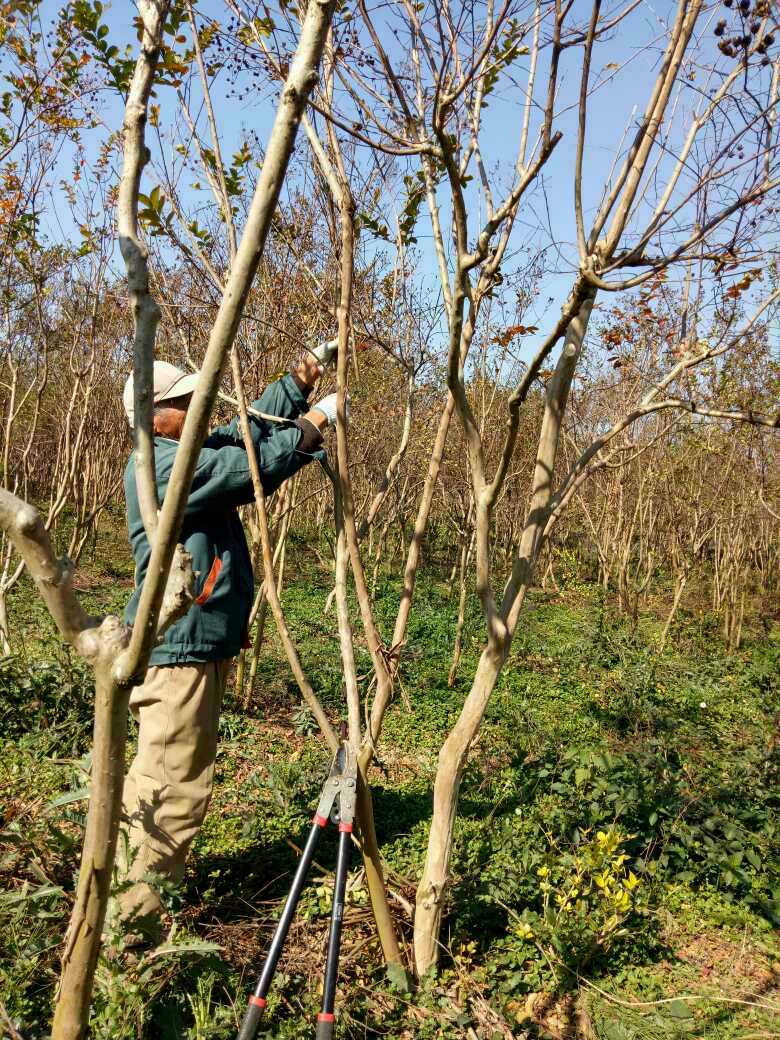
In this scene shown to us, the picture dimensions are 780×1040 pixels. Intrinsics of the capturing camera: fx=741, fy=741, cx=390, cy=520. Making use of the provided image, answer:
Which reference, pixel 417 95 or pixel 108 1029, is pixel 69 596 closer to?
pixel 108 1029

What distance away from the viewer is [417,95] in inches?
102

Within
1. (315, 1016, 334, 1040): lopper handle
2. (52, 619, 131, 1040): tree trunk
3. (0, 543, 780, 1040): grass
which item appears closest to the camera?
(52, 619, 131, 1040): tree trunk

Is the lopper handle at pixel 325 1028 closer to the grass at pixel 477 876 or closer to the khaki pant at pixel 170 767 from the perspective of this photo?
the grass at pixel 477 876

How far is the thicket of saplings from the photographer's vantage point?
91.0 inches

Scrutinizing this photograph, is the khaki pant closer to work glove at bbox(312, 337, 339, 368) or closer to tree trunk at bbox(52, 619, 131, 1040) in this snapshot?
tree trunk at bbox(52, 619, 131, 1040)

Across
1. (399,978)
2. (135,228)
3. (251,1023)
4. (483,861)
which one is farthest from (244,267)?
(483,861)

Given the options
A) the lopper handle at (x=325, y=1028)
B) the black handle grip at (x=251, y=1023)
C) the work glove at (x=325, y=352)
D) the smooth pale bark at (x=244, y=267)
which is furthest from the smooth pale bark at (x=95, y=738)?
the work glove at (x=325, y=352)

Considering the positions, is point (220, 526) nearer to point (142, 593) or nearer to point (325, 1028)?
point (142, 593)

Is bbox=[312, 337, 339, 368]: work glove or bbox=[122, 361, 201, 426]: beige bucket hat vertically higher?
bbox=[312, 337, 339, 368]: work glove

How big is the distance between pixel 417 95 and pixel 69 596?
7.16 ft

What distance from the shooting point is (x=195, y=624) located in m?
2.57

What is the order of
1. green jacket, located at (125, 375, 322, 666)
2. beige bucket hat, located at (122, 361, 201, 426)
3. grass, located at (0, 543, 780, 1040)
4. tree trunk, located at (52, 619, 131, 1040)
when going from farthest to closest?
beige bucket hat, located at (122, 361, 201, 426)
green jacket, located at (125, 375, 322, 666)
grass, located at (0, 543, 780, 1040)
tree trunk, located at (52, 619, 131, 1040)

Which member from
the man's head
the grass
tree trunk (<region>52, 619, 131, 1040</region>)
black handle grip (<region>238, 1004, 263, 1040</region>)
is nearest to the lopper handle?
black handle grip (<region>238, 1004, 263, 1040</region>)

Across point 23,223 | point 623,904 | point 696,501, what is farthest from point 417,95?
point 696,501
